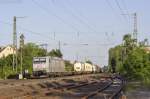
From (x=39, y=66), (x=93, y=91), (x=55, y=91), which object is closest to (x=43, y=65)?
(x=39, y=66)

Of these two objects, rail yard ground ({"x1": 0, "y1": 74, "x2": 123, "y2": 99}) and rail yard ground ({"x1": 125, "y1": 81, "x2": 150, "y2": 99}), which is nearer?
rail yard ground ({"x1": 125, "y1": 81, "x2": 150, "y2": 99})

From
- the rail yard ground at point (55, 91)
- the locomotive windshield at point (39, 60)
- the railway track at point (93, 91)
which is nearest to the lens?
the rail yard ground at point (55, 91)

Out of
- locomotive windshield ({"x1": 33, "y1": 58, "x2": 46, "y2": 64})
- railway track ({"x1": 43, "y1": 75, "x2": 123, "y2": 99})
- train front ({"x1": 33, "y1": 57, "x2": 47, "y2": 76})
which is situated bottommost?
railway track ({"x1": 43, "y1": 75, "x2": 123, "y2": 99})

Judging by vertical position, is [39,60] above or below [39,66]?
above

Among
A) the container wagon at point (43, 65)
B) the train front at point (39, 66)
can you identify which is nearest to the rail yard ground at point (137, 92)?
the container wagon at point (43, 65)

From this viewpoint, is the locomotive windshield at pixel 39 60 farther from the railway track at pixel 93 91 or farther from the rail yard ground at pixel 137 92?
the rail yard ground at pixel 137 92

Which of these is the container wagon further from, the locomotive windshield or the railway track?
the railway track

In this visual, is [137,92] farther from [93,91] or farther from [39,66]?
[39,66]

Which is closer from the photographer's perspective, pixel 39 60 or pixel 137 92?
pixel 137 92

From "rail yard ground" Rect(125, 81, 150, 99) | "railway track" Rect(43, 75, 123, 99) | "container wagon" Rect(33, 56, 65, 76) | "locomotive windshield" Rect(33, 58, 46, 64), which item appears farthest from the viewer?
"locomotive windshield" Rect(33, 58, 46, 64)

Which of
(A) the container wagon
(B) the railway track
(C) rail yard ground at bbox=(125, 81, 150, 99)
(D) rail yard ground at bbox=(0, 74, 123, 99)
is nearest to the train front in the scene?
(A) the container wagon

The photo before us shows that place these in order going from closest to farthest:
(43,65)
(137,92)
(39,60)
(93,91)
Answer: (137,92) → (93,91) → (43,65) → (39,60)

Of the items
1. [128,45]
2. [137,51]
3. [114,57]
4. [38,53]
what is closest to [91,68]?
[114,57]

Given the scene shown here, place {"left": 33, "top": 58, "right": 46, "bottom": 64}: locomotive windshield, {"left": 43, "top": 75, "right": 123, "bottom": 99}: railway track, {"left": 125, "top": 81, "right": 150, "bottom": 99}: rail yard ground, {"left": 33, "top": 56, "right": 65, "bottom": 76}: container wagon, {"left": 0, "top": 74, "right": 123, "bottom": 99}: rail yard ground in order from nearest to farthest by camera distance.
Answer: {"left": 125, "top": 81, "right": 150, "bottom": 99}: rail yard ground, {"left": 0, "top": 74, "right": 123, "bottom": 99}: rail yard ground, {"left": 43, "top": 75, "right": 123, "bottom": 99}: railway track, {"left": 33, "top": 56, "right": 65, "bottom": 76}: container wagon, {"left": 33, "top": 58, "right": 46, "bottom": 64}: locomotive windshield
